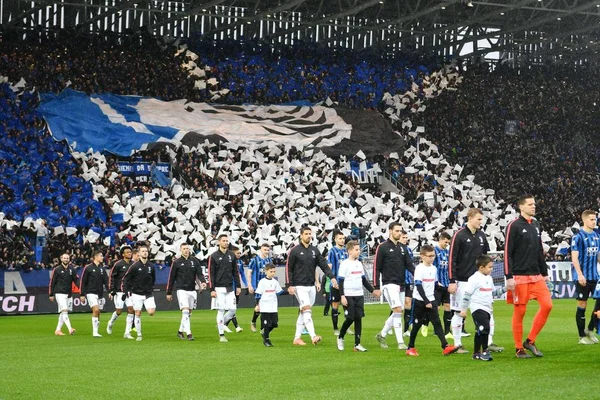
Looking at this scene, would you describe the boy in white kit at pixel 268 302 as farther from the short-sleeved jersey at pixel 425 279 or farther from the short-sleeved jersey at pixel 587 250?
the short-sleeved jersey at pixel 587 250

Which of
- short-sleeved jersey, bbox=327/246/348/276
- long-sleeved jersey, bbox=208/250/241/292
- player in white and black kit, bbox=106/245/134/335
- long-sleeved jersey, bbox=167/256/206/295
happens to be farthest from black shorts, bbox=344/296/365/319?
player in white and black kit, bbox=106/245/134/335

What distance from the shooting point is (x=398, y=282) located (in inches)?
748

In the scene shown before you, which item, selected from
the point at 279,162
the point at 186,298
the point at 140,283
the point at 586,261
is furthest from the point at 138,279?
the point at 279,162

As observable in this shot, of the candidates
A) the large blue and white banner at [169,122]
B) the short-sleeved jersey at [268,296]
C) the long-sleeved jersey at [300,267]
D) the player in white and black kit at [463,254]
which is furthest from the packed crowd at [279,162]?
the player in white and black kit at [463,254]

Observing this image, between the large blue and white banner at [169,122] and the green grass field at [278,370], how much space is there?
23.1 metres

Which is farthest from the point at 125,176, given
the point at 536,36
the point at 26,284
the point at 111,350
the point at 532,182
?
the point at 536,36

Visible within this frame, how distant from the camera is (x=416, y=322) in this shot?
16.7 metres

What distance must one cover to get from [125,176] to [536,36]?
98.6ft

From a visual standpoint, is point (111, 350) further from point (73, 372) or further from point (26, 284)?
point (26, 284)

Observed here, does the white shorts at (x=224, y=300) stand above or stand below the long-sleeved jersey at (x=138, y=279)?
below

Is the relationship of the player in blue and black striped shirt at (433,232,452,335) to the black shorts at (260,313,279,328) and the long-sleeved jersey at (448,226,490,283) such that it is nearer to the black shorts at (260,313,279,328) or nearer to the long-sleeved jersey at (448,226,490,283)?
the black shorts at (260,313,279,328)

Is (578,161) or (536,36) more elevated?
(536,36)

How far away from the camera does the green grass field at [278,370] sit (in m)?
12.5

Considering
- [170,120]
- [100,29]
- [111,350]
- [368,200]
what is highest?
[100,29]
